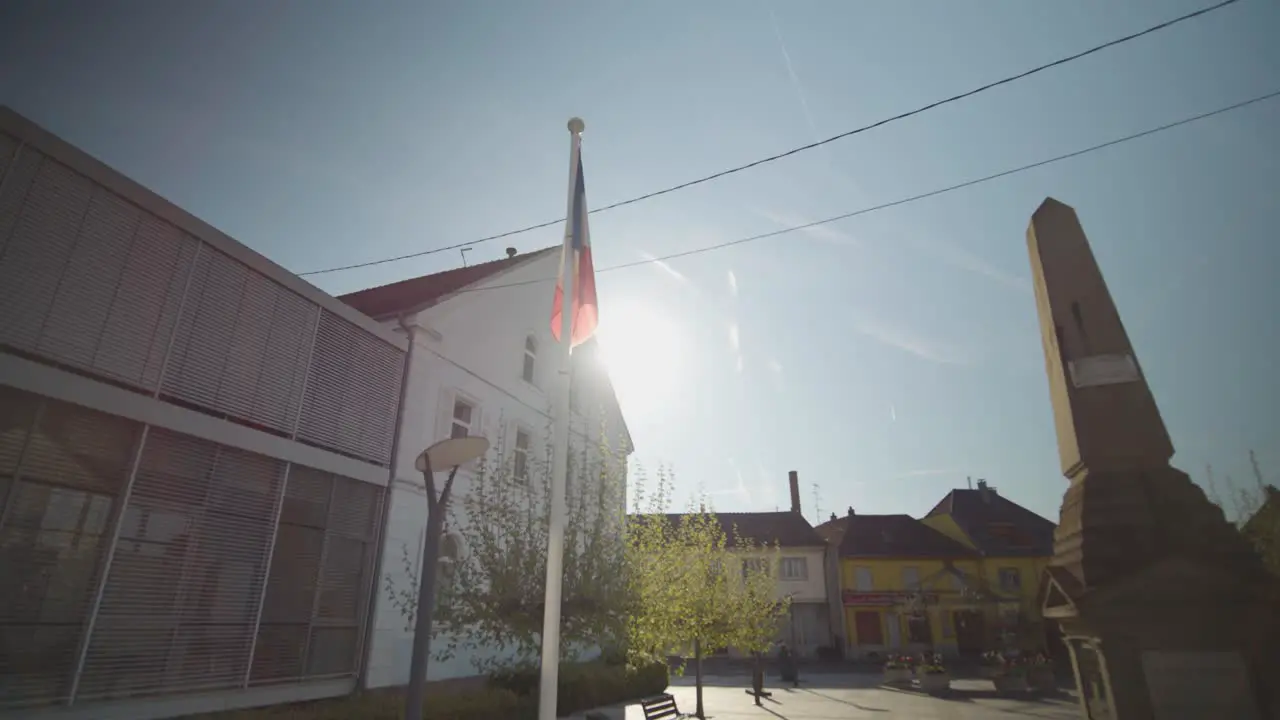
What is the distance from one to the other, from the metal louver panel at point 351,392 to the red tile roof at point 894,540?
3733 centimetres

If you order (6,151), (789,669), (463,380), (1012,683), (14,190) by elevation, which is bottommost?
(789,669)

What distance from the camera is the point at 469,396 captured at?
16.7 meters

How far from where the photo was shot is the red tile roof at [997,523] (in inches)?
1639

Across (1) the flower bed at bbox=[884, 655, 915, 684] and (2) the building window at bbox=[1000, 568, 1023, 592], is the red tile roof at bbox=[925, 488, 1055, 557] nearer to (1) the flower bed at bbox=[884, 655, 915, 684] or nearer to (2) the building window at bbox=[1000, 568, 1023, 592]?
(2) the building window at bbox=[1000, 568, 1023, 592]

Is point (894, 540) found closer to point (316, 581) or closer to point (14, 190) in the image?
point (316, 581)

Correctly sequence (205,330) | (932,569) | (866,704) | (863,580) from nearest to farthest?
(205,330), (866,704), (932,569), (863,580)

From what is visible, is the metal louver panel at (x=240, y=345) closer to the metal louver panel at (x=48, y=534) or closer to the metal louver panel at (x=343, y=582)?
the metal louver panel at (x=48, y=534)

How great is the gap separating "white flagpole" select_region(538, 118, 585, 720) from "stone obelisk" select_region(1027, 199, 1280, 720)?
23.7 ft

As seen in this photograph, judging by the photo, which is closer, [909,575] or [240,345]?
[240,345]

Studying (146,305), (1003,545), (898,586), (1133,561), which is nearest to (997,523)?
(1003,545)

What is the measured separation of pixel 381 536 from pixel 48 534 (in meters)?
5.80

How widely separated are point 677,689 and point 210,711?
65.5 ft

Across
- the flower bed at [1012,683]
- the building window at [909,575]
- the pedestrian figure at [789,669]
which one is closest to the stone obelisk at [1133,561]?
the flower bed at [1012,683]

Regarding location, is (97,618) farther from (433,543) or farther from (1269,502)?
(1269,502)
